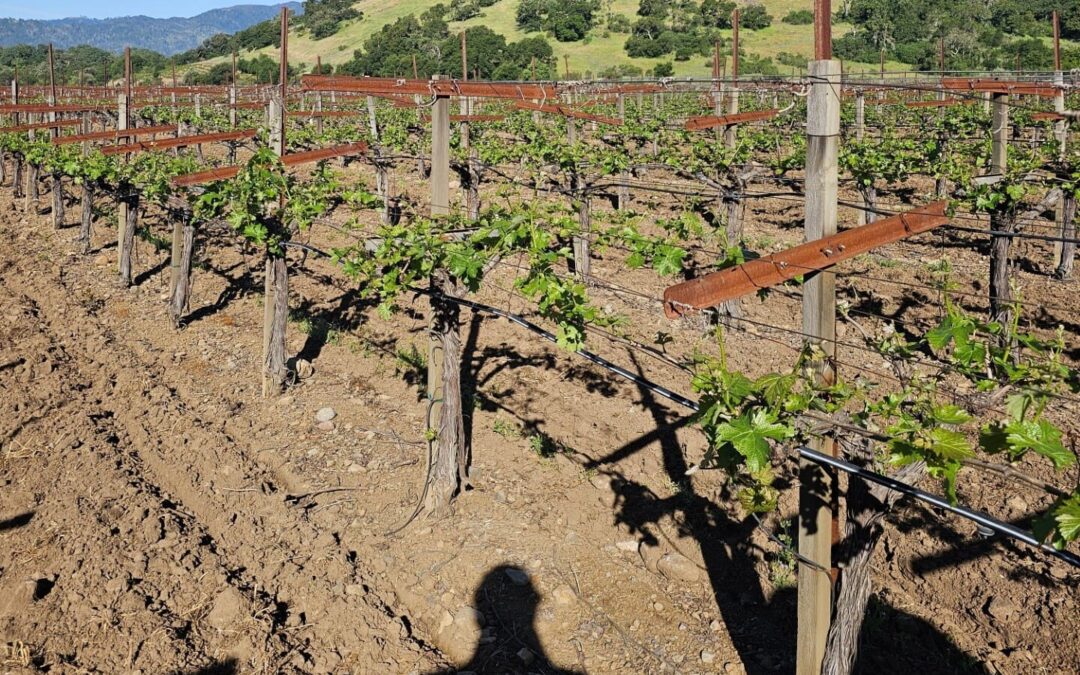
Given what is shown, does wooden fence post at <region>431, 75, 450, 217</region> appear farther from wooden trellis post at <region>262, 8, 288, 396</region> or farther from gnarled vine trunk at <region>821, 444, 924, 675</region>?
gnarled vine trunk at <region>821, 444, 924, 675</region>

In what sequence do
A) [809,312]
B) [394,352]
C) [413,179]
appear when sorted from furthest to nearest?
[413,179] → [394,352] → [809,312]

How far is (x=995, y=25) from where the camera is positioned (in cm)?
6438

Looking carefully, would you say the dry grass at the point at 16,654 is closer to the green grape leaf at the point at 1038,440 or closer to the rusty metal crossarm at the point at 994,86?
the green grape leaf at the point at 1038,440

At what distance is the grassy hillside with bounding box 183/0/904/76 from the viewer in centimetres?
6325

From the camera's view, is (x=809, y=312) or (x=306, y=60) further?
(x=306, y=60)

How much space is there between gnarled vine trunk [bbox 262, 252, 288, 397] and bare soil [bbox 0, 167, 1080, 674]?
0.93 ft

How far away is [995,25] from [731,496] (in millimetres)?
67979

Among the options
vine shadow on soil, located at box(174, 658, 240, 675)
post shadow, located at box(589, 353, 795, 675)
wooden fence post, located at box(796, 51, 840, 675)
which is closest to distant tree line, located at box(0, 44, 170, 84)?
post shadow, located at box(589, 353, 795, 675)

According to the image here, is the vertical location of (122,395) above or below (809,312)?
below

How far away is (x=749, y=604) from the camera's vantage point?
642cm

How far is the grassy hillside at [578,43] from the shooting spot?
208 feet

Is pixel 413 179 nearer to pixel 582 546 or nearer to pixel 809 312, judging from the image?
pixel 582 546

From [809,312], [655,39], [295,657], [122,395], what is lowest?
[295,657]

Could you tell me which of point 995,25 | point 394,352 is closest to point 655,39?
point 995,25
